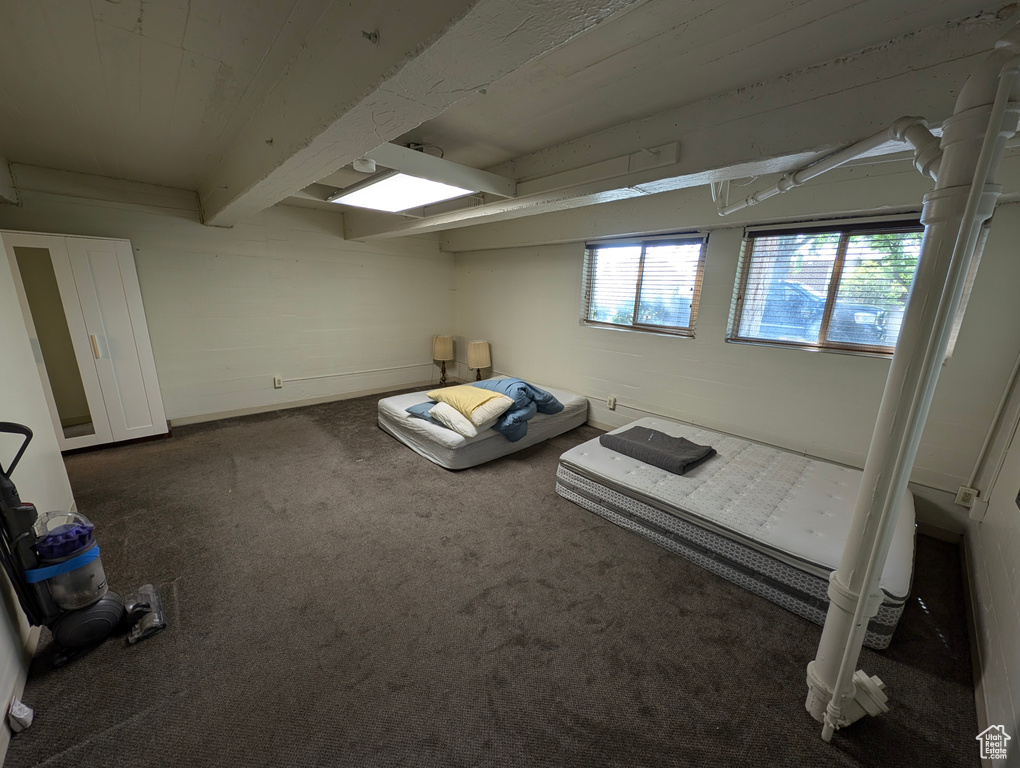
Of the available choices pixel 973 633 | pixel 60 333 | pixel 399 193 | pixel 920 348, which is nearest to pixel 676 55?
pixel 920 348

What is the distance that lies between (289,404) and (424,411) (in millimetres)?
2170

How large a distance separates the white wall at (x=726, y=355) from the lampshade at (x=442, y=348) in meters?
0.67

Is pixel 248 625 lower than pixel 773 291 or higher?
lower

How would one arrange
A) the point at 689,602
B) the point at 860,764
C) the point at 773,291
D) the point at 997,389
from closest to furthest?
1. the point at 860,764
2. the point at 689,602
3. the point at 997,389
4. the point at 773,291

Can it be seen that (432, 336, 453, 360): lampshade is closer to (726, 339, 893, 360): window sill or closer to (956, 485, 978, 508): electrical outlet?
(726, 339, 893, 360): window sill

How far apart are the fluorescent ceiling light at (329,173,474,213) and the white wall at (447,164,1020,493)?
1.54 metres

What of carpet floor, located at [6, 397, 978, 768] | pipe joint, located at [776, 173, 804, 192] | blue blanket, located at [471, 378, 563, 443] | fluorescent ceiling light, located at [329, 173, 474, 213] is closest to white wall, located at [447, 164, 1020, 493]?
blue blanket, located at [471, 378, 563, 443]

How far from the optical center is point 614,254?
376 centimetres

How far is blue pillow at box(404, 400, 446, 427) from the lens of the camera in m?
3.38

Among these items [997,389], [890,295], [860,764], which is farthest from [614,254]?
[860,764]

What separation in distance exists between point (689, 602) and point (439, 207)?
11.3 ft

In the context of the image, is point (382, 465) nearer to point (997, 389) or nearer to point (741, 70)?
point (741, 70)

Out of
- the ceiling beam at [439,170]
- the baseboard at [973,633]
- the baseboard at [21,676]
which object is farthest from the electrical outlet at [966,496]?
the baseboard at [21,676]

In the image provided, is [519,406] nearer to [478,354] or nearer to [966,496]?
[478,354]
